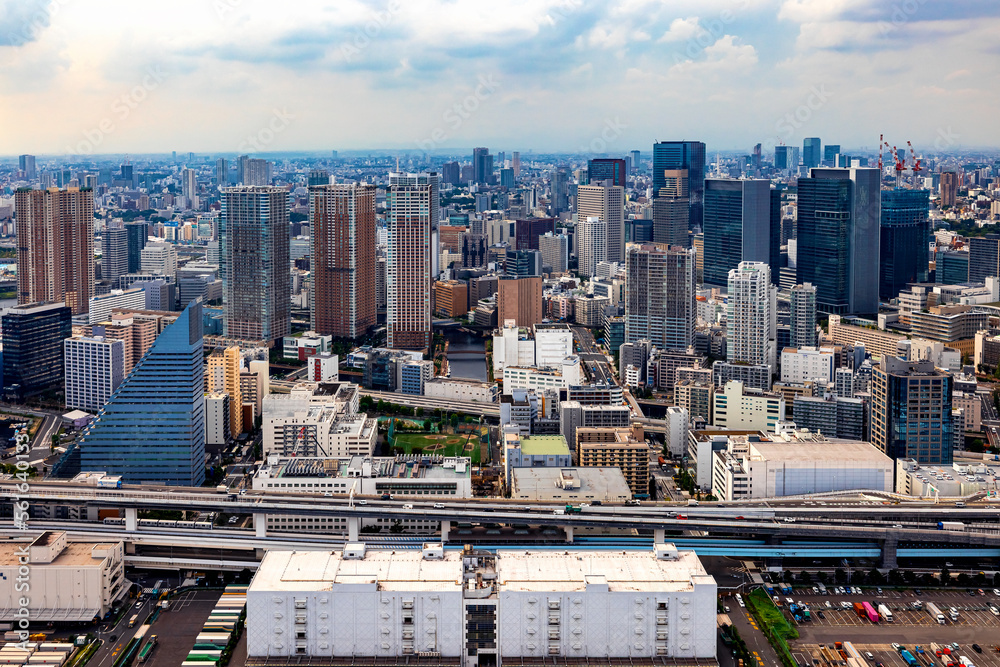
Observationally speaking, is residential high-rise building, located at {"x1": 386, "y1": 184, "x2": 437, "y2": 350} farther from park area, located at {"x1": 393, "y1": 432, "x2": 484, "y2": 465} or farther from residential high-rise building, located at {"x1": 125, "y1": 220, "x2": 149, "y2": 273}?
residential high-rise building, located at {"x1": 125, "y1": 220, "x2": 149, "y2": 273}

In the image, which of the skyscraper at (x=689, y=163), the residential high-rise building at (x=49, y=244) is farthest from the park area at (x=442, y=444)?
the skyscraper at (x=689, y=163)

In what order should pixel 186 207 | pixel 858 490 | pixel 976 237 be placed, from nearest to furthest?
1. pixel 858 490
2. pixel 976 237
3. pixel 186 207

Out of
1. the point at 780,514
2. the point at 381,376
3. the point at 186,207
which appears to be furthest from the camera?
the point at 186,207

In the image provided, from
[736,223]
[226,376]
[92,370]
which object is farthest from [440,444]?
[736,223]

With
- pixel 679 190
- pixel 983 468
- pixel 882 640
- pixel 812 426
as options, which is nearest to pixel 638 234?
pixel 679 190

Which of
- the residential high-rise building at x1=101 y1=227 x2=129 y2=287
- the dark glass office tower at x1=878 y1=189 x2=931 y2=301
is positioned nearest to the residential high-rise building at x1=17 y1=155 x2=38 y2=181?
the residential high-rise building at x1=101 y1=227 x2=129 y2=287

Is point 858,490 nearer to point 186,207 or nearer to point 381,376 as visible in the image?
point 381,376

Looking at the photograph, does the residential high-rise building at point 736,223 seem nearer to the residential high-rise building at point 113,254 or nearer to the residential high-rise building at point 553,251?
the residential high-rise building at point 553,251

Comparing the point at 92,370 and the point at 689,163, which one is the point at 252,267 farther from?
the point at 689,163
